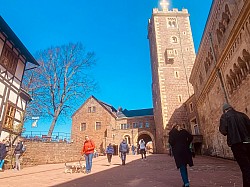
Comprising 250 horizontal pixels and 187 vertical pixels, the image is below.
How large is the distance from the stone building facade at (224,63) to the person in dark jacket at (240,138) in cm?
504

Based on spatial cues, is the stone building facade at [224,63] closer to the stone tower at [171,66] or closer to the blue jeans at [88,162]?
the blue jeans at [88,162]

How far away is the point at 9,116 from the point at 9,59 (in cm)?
394

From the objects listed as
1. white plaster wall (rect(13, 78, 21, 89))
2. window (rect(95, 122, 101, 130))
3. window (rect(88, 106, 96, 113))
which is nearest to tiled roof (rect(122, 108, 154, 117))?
window (rect(95, 122, 101, 130))

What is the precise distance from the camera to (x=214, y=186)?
4.35 metres

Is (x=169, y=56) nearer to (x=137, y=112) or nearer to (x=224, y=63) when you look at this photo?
(x=137, y=112)

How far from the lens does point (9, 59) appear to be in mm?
12875

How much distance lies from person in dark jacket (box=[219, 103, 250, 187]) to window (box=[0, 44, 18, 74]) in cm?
1300

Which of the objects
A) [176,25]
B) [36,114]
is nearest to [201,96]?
[36,114]

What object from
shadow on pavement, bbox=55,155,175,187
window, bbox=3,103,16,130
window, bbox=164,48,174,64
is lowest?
shadow on pavement, bbox=55,155,175,187

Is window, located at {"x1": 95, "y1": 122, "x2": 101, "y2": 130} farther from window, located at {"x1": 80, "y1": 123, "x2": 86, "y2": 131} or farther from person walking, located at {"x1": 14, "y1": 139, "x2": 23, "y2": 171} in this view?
person walking, located at {"x1": 14, "y1": 139, "x2": 23, "y2": 171}

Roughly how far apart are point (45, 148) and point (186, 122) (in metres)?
17.1

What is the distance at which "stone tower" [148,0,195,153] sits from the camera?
25.1 m

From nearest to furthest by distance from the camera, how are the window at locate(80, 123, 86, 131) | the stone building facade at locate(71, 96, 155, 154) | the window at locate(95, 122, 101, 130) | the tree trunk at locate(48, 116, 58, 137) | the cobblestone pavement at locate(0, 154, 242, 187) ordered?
the cobblestone pavement at locate(0, 154, 242, 187) < the tree trunk at locate(48, 116, 58, 137) < the stone building facade at locate(71, 96, 155, 154) < the window at locate(95, 122, 101, 130) < the window at locate(80, 123, 86, 131)

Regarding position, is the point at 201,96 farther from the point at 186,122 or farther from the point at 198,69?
the point at 186,122
